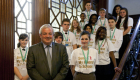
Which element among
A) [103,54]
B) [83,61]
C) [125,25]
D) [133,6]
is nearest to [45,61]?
[83,61]

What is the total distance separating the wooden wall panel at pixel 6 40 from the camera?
9.00ft

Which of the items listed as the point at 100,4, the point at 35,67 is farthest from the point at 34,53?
the point at 100,4

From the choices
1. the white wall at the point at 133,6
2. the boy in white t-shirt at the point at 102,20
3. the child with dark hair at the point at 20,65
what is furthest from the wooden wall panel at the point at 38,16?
the white wall at the point at 133,6

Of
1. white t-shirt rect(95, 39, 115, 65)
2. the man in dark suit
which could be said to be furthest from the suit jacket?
white t-shirt rect(95, 39, 115, 65)

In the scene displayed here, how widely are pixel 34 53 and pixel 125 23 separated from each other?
10.3 ft

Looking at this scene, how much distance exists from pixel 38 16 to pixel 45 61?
2380 mm

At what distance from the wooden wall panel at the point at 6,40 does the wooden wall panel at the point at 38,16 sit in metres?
1.25

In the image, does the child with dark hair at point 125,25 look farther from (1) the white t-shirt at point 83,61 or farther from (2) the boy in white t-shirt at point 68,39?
(1) the white t-shirt at point 83,61

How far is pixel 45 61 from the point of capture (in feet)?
6.68

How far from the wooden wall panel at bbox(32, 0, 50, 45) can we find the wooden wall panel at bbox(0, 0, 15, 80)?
49.4 inches

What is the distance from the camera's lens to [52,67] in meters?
2.03

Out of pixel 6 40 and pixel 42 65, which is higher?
pixel 6 40

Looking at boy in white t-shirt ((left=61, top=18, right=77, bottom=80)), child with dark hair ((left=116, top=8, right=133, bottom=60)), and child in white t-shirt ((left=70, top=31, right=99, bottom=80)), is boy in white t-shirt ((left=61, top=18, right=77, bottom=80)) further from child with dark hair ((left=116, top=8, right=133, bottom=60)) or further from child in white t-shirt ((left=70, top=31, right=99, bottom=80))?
child with dark hair ((left=116, top=8, right=133, bottom=60))

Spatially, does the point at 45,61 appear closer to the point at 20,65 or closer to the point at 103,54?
the point at 20,65
